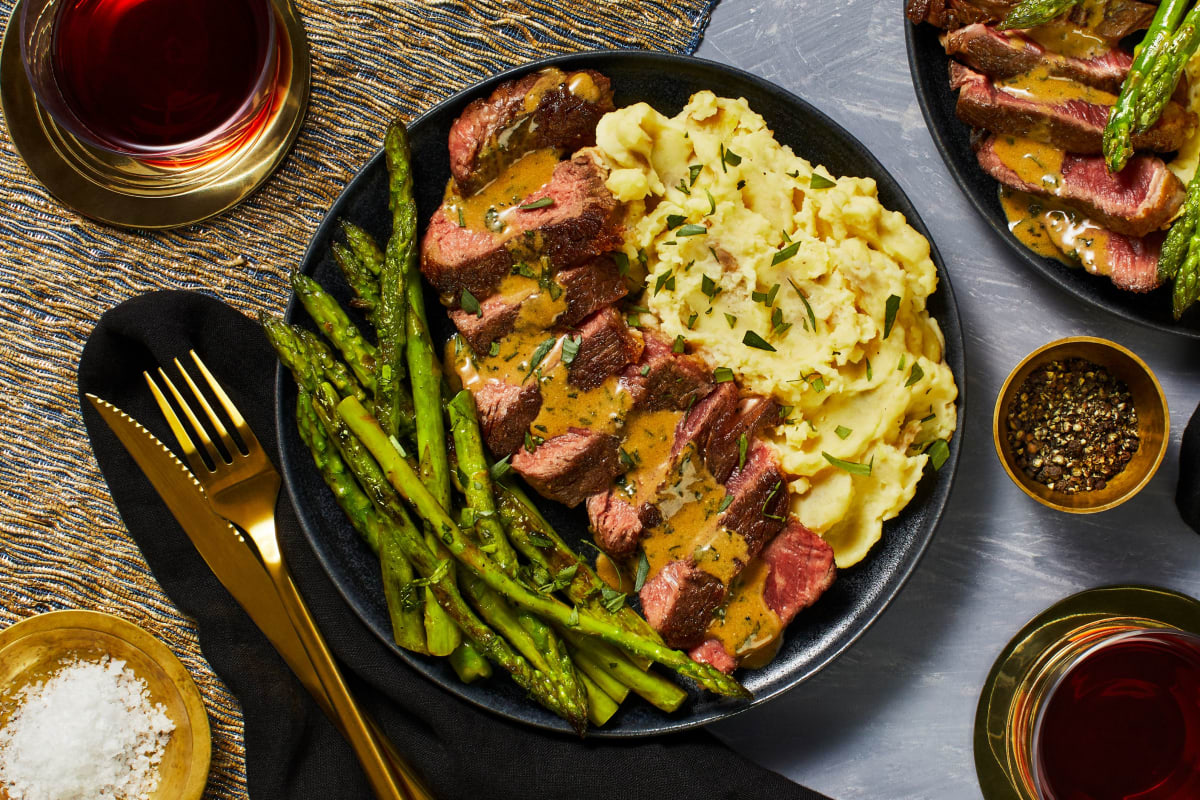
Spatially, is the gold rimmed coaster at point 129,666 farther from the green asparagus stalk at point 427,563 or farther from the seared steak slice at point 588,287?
the seared steak slice at point 588,287

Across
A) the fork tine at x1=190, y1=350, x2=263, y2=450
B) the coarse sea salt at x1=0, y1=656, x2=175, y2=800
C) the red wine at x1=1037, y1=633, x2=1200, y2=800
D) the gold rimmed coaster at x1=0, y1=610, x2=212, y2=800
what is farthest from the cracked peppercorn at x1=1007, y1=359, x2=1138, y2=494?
the coarse sea salt at x1=0, y1=656, x2=175, y2=800

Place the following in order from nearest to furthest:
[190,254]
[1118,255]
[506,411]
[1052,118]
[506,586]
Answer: [506,586]
[506,411]
[1052,118]
[1118,255]
[190,254]

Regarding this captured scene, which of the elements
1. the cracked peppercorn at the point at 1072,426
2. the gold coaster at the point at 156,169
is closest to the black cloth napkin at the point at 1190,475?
the cracked peppercorn at the point at 1072,426

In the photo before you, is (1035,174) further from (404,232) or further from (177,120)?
(177,120)

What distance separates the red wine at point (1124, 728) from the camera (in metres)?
3.41

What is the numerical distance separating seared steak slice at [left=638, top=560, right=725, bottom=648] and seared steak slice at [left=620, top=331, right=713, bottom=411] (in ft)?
1.96

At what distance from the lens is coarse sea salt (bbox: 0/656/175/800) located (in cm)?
351

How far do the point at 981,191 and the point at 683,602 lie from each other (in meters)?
1.99

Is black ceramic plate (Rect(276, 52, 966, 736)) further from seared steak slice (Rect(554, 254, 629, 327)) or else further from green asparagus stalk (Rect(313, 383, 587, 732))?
seared steak slice (Rect(554, 254, 629, 327))

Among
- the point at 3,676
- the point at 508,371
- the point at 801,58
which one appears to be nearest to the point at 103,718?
the point at 3,676

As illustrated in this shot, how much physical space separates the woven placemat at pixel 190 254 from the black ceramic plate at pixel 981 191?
92 centimetres

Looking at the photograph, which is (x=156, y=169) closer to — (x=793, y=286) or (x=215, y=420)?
(x=215, y=420)

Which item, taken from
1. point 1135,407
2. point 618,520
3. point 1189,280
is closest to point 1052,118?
point 1189,280

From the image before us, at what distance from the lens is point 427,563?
3283 millimetres
